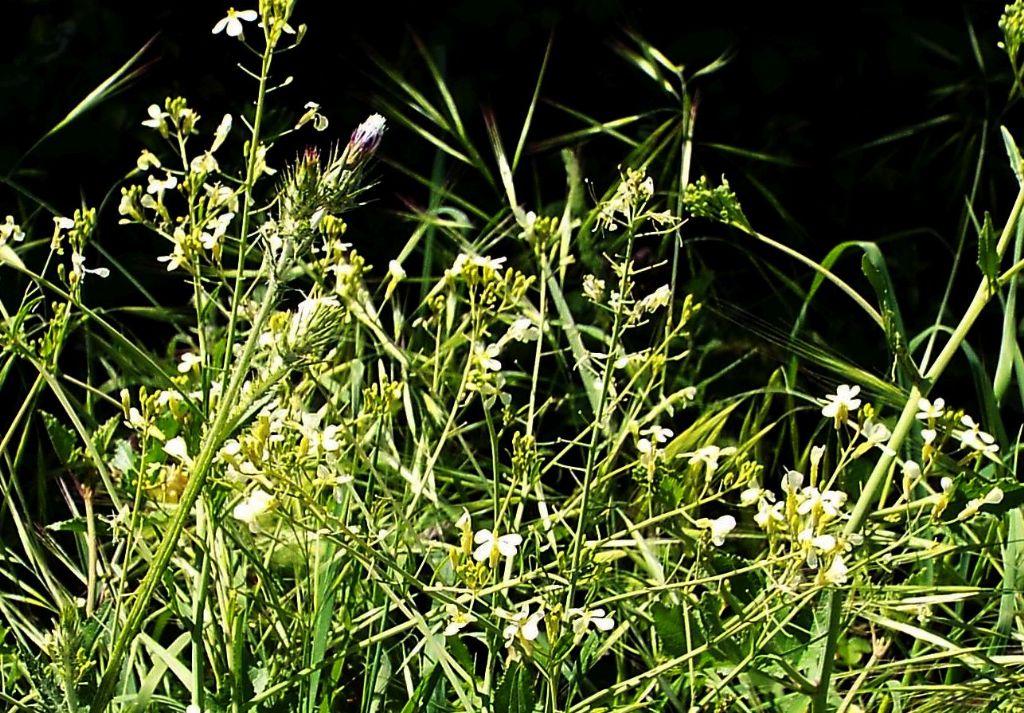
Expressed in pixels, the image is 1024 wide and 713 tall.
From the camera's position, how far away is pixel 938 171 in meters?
2.36

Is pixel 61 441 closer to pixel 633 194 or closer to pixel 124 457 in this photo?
pixel 124 457

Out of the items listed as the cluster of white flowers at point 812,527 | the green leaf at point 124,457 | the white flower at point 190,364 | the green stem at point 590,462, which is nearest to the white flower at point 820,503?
the cluster of white flowers at point 812,527

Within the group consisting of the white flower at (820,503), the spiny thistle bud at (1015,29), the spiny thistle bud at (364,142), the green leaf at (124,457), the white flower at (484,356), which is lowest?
the green leaf at (124,457)

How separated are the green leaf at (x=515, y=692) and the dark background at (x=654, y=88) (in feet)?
4.06

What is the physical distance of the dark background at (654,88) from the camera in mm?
2109

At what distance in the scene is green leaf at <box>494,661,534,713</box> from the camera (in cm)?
85

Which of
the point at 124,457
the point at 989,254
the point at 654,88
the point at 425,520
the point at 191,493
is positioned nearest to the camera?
the point at 191,493

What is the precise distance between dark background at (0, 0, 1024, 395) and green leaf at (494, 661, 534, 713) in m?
1.24

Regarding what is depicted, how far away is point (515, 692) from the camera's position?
867mm

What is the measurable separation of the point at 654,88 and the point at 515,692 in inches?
60.5

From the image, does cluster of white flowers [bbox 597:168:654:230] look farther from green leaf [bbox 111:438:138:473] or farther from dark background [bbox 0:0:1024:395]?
dark background [bbox 0:0:1024:395]

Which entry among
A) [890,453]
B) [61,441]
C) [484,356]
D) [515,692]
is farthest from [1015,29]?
[61,441]

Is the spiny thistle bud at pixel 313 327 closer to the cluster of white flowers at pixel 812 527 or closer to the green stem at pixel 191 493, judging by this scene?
the green stem at pixel 191 493

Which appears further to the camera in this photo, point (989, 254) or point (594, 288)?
point (594, 288)
